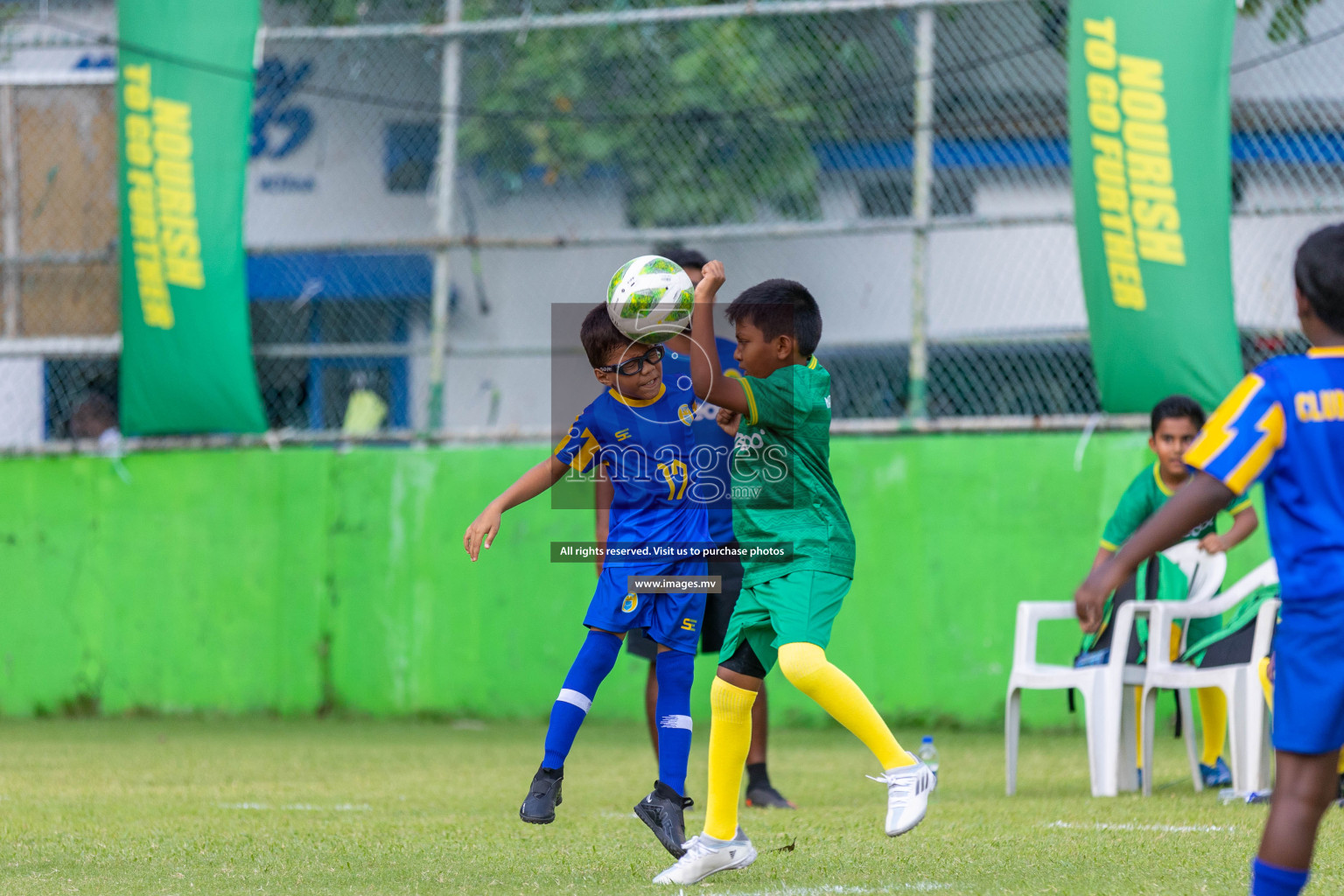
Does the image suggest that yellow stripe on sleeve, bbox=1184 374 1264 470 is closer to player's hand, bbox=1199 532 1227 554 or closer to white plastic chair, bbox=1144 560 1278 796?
white plastic chair, bbox=1144 560 1278 796

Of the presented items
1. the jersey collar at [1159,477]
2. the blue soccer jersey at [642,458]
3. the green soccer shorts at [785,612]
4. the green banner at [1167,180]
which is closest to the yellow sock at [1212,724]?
the jersey collar at [1159,477]

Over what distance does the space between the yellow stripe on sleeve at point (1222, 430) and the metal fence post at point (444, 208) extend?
688 cm

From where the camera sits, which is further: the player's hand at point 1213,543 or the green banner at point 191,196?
the green banner at point 191,196

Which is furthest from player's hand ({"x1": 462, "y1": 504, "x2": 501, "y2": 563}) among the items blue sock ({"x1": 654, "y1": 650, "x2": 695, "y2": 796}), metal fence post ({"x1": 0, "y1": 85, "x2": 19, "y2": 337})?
metal fence post ({"x1": 0, "y1": 85, "x2": 19, "y2": 337})

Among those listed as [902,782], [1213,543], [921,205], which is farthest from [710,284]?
[921,205]

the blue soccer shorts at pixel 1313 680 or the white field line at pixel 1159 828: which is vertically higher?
the blue soccer shorts at pixel 1313 680

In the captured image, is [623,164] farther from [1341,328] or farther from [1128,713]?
[1341,328]

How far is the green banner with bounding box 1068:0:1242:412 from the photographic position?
8.06 meters

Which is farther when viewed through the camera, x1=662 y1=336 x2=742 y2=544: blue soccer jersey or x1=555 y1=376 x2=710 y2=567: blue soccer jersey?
x1=662 y1=336 x2=742 y2=544: blue soccer jersey

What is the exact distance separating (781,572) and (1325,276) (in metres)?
1.79

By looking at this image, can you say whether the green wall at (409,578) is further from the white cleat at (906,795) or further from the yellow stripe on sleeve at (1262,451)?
the yellow stripe on sleeve at (1262,451)

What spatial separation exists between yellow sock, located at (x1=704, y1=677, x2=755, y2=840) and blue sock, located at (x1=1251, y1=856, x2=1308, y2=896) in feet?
5.22

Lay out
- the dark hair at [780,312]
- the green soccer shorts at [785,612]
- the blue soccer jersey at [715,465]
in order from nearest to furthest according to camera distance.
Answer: the green soccer shorts at [785,612] → the dark hair at [780,312] → the blue soccer jersey at [715,465]

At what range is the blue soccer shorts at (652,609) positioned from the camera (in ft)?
15.4
